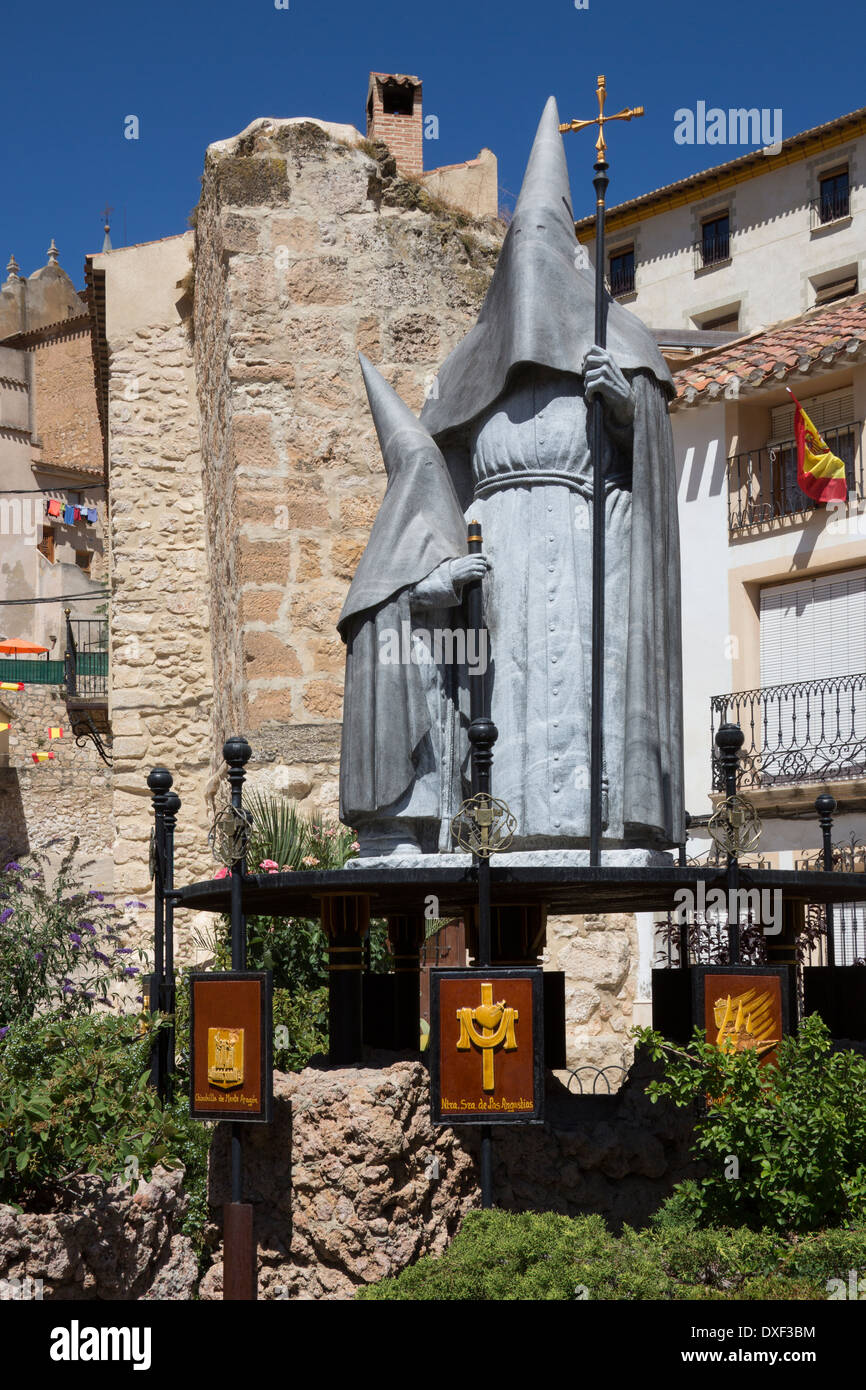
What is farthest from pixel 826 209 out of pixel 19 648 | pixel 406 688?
pixel 406 688

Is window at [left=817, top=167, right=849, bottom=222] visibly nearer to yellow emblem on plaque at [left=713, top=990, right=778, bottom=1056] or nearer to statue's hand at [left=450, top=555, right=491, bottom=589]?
statue's hand at [left=450, top=555, right=491, bottom=589]

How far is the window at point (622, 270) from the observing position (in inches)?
1328

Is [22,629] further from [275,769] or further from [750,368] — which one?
[275,769]

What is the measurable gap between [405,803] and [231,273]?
8.13m

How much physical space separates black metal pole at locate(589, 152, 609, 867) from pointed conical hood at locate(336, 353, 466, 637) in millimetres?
654

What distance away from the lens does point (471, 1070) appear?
19.6 feet

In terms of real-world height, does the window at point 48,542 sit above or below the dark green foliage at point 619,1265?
above

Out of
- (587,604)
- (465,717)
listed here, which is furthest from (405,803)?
(587,604)

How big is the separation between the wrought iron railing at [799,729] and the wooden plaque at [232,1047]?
13.3 metres

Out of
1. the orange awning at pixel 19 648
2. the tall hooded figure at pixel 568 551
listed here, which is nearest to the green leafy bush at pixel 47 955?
the tall hooded figure at pixel 568 551

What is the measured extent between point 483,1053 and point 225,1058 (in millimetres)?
970

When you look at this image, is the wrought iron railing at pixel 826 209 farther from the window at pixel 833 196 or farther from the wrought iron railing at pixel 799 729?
the wrought iron railing at pixel 799 729

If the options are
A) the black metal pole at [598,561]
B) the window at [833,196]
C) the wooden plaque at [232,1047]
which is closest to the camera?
the wooden plaque at [232,1047]
